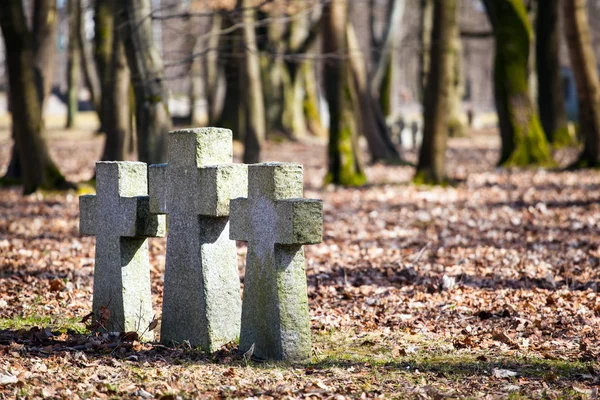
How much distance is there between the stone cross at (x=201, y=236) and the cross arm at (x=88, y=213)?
75 cm

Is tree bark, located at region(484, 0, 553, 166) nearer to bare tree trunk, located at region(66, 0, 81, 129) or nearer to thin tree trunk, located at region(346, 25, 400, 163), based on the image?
thin tree trunk, located at region(346, 25, 400, 163)

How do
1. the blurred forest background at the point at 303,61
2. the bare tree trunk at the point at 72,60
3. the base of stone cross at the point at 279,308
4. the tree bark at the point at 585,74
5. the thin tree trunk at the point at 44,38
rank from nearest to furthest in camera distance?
the base of stone cross at the point at 279,308 → the blurred forest background at the point at 303,61 → the tree bark at the point at 585,74 → the thin tree trunk at the point at 44,38 → the bare tree trunk at the point at 72,60

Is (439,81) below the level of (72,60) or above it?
below

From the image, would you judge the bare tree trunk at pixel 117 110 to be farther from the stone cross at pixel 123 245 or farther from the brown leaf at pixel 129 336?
the brown leaf at pixel 129 336

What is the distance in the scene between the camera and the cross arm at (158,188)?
5801mm

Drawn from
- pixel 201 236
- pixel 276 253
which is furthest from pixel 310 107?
pixel 276 253

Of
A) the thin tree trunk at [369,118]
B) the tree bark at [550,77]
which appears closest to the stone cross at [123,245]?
the thin tree trunk at [369,118]

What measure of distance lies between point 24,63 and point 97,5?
3.56 metres

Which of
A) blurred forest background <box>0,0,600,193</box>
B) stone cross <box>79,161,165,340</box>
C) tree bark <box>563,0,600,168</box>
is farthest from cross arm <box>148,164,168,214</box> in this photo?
tree bark <box>563,0,600,168</box>

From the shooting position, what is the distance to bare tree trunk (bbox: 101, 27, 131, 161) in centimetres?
1452

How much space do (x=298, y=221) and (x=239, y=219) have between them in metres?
0.50

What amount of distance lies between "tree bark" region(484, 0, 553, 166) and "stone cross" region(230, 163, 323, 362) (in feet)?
44.7

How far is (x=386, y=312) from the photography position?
688cm

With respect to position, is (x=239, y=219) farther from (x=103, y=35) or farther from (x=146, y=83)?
(x=103, y=35)
